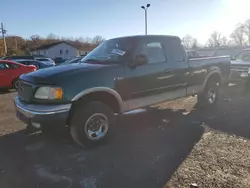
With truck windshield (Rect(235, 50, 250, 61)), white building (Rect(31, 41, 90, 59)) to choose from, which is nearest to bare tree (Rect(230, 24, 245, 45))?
white building (Rect(31, 41, 90, 59))

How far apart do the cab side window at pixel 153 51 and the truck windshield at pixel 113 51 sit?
271mm

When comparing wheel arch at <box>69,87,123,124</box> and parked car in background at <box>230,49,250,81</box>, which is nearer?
wheel arch at <box>69,87,123,124</box>

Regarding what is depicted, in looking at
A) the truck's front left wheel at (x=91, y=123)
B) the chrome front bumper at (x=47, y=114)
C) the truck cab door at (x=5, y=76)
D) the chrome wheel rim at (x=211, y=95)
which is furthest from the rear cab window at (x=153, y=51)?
the truck cab door at (x=5, y=76)

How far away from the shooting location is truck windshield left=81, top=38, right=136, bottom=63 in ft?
16.8

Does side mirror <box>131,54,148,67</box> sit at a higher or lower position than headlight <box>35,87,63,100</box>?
higher

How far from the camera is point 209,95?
7.49 metres

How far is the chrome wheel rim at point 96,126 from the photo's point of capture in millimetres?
4500

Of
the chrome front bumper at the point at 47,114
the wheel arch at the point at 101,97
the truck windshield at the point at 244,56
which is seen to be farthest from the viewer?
the truck windshield at the point at 244,56

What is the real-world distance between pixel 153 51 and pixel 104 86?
166 centimetres

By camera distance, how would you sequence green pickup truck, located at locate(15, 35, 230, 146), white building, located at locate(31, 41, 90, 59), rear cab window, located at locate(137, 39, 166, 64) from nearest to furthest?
green pickup truck, located at locate(15, 35, 230, 146) → rear cab window, located at locate(137, 39, 166, 64) → white building, located at locate(31, 41, 90, 59)

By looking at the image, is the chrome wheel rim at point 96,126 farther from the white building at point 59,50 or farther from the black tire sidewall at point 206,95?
the white building at point 59,50

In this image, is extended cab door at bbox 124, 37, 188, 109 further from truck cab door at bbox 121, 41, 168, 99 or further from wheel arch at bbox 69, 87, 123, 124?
wheel arch at bbox 69, 87, 123, 124

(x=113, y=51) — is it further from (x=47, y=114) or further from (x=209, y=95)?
(x=209, y=95)

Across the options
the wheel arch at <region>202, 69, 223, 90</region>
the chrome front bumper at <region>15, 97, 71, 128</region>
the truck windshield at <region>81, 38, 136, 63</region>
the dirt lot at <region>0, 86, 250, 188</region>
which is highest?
the truck windshield at <region>81, 38, 136, 63</region>
